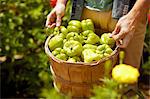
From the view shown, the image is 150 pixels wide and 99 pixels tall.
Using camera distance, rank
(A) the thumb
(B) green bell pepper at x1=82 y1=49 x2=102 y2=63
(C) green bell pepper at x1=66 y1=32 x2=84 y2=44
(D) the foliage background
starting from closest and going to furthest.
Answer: (B) green bell pepper at x1=82 y1=49 x2=102 y2=63 < (C) green bell pepper at x1=66 y1=32 x2=84 y2=44 < (A) the thumb < (D) the foliage background

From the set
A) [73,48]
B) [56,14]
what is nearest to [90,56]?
[73,48]

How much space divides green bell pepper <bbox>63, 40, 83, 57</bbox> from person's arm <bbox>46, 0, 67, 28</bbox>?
0.98 ft

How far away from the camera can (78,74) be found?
6.77 feet

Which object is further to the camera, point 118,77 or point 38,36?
point 38,36

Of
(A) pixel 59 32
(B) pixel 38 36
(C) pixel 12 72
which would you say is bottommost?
(C) pixel 12 72

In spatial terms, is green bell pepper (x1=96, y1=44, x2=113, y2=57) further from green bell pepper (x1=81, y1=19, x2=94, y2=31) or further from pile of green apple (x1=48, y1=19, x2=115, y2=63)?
green bell pepper (x1=81, y1=19, x2=94, y2=31)

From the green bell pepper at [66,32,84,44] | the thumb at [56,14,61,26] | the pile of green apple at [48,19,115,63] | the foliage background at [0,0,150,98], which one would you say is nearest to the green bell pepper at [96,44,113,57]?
the pile of green apple at [48,19,115,63]

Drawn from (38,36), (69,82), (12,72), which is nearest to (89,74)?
(69,82)

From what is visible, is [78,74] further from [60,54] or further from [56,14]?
[56,14]

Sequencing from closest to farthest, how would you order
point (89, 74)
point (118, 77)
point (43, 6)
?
point (118, 77)
point (89, 74)
point (43, 6)

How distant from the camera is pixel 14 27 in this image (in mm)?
3641

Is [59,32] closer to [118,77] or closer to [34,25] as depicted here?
[118,77]

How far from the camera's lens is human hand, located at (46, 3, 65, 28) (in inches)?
92.4

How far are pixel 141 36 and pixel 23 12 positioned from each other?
1557mm
